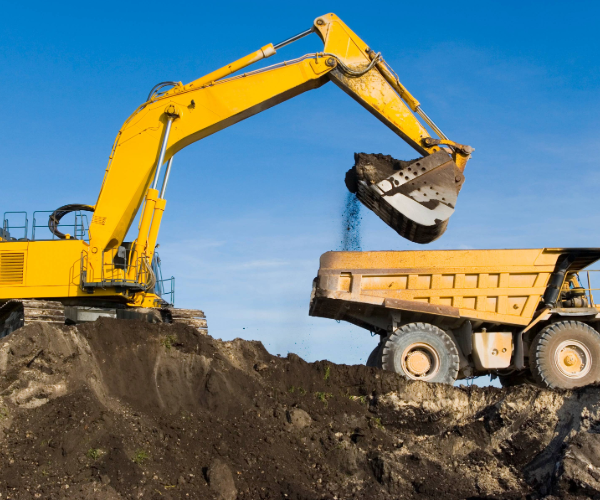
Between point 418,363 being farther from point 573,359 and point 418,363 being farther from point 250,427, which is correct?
point 250,427

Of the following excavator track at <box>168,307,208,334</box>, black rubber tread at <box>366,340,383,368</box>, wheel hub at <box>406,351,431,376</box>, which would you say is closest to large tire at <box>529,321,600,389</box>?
wheel hub at <box>406,351,431,376</box>

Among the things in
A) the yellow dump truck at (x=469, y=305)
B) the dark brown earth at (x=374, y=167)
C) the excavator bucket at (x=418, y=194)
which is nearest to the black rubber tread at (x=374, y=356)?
the yellow dump truck at (x=469, y=305)

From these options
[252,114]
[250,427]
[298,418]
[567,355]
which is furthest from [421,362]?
[252,114]

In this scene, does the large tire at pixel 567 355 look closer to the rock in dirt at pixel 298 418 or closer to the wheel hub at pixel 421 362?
the wheel hub at pixel 421 362

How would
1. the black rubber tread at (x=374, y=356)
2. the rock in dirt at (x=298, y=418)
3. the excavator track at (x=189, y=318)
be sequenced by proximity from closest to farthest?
the rock in dirt at (x=298, y=418) < the excavator track at (x=189, y=318) < the black rubber tread at (x=374, y=356)

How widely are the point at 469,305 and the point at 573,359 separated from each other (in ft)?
7.01

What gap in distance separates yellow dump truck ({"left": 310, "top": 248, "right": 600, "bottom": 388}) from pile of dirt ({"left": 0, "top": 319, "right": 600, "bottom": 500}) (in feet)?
3.57

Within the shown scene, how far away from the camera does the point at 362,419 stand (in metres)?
11.7

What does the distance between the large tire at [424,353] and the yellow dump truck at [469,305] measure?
0.02 metres

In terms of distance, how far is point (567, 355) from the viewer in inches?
525


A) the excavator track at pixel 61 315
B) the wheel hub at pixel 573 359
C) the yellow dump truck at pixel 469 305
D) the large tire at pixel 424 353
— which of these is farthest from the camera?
the wheel hub at pixel 573 359

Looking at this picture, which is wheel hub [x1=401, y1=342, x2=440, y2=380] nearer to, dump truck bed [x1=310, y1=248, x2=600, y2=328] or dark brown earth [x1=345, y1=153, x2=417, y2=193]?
dump truck bed [x1=310, y1=248, x2=600, y2=328]

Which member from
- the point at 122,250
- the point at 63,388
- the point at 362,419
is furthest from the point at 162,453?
the point at 122,250

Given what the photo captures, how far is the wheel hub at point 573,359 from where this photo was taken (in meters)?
13.3
